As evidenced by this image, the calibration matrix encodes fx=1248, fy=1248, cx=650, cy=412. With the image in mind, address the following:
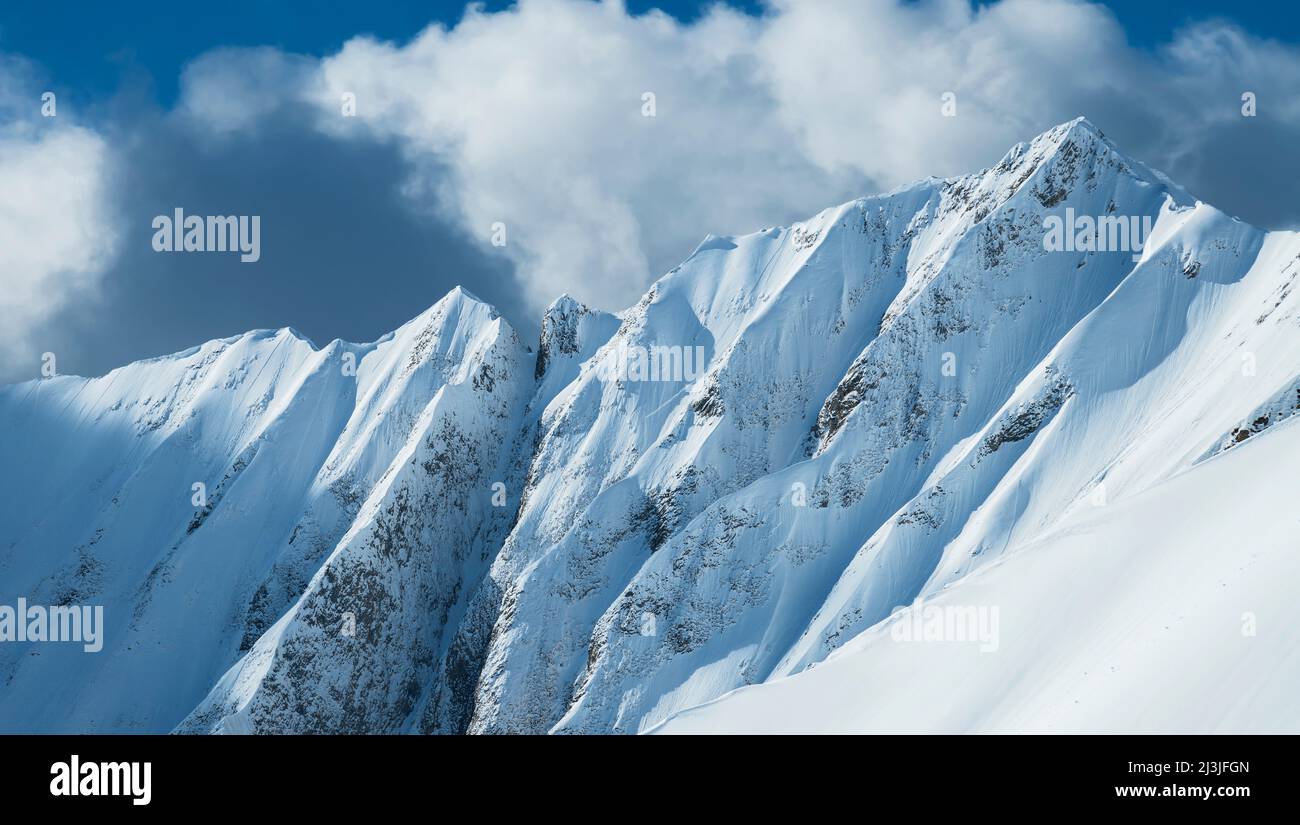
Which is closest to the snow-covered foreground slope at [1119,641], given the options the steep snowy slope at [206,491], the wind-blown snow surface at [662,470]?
the wind-blown snow surface at [662,470]

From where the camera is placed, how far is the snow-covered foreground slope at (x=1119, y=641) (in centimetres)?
2545

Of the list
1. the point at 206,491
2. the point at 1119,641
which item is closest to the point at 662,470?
the point at 206,491

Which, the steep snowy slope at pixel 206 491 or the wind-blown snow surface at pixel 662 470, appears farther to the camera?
the steep snowy slope at pixel 206 491

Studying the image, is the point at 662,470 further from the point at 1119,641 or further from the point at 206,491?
the point at 1119,641

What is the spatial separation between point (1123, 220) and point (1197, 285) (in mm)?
16238

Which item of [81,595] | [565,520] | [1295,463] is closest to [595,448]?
[565,520]

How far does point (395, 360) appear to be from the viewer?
177500mm

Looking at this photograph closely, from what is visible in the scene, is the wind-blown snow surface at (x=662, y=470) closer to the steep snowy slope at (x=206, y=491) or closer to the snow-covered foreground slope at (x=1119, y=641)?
the steep snowy slope at (x=206, y=491)

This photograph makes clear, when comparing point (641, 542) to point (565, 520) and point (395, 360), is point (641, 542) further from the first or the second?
point (395, 360)

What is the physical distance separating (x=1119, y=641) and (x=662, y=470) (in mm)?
102716

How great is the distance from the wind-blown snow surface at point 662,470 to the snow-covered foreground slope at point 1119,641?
1550 inches

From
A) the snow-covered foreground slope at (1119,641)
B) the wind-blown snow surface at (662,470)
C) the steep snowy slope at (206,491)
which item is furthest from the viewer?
the steep snowy slope at (206,491)

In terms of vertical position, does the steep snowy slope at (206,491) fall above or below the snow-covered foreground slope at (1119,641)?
above
